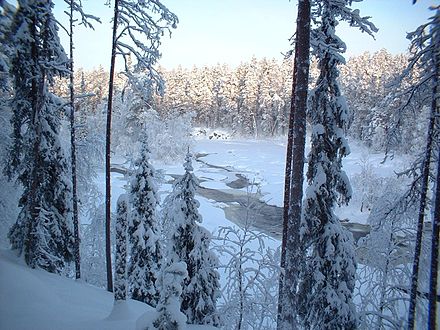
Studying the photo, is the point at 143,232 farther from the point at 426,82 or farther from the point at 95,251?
the point at 426,82

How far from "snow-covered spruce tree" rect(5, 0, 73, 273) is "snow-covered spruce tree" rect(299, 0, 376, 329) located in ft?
27.5

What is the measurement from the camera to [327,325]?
9594mm

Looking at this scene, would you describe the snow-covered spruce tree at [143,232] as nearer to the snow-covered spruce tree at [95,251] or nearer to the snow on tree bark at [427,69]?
the snow-covered spruce tree at [95,251]

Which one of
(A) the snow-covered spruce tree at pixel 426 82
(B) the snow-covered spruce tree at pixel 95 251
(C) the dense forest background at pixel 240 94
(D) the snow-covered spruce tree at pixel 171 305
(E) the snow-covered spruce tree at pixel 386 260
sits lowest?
(B) the snow-covered spruce tree at pixel 95 251

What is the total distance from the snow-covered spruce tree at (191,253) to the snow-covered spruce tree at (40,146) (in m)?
4.91

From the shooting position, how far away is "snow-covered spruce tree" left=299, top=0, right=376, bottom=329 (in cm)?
928

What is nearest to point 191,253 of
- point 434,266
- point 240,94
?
point 434,266

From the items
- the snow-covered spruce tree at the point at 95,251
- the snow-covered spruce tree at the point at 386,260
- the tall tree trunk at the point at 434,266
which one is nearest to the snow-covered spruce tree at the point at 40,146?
the snow-covered spruce tree at the point at 95,251

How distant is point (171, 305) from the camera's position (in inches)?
191

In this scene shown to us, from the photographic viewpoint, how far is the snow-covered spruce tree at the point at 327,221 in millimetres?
9281


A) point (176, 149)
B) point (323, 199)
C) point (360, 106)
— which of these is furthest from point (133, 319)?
point (360, 106)

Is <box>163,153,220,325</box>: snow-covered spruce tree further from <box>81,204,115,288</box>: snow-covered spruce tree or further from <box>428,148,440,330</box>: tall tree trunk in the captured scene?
<box>81,204,115,288</box>: snow-covered spruce tree

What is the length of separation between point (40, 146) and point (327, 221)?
1064 cm

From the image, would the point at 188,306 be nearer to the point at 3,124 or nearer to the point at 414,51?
the point at 414,51
